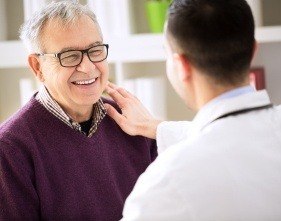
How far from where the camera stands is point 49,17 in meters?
1.69

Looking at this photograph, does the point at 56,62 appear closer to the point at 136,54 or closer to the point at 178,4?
the point at 178,4

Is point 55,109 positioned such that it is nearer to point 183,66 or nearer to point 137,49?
point 183,66

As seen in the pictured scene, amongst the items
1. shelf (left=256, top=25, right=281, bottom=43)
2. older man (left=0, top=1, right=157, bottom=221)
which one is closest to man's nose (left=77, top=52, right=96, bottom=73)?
older man (left=0, top=1, right=157, bottom=221)

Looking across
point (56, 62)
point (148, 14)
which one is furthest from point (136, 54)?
point (56, 62)

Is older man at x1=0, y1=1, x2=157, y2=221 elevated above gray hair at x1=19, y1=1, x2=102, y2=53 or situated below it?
below

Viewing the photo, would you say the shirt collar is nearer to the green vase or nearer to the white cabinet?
the white cabinet

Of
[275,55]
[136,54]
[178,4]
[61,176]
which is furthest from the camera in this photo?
[275,55]

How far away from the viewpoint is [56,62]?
1729 mm

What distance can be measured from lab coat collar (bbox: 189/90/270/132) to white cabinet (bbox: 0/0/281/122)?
56.9 inches

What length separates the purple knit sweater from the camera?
162 centimetres

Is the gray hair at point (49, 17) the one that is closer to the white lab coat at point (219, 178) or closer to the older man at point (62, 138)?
the older man at point (62, 138)

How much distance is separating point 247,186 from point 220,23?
1.18 feet

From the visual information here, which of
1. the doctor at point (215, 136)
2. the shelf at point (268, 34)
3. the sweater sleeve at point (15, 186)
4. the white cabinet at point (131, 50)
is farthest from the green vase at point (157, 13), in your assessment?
the doctor at point (215, 136)

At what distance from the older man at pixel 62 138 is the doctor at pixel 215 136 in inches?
22.5
